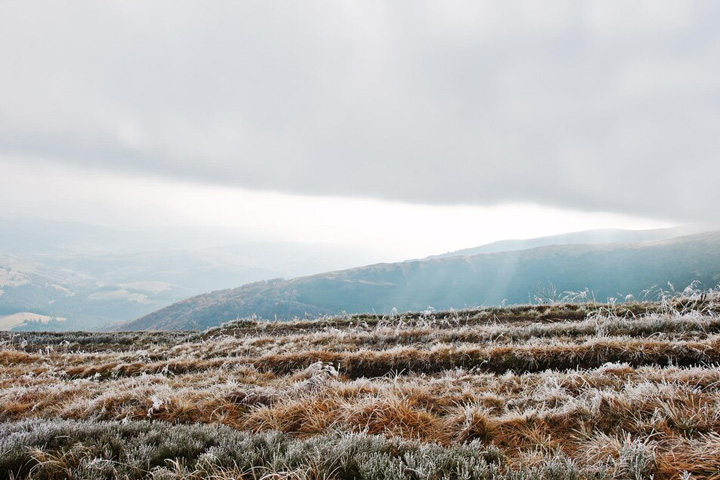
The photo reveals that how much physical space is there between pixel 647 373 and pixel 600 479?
3812 mm

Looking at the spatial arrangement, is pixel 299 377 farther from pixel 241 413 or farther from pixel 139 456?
pixel 139 456

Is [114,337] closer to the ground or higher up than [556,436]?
closer to the ground

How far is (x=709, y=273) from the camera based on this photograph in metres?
174

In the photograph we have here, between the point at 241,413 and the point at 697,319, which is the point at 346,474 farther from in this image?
the point at 697,319

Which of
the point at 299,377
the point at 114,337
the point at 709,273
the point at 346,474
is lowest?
the point at 709,273

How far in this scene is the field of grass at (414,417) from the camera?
12.7 feet

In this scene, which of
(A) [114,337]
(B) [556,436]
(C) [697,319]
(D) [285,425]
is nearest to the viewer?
(B) [556,436]

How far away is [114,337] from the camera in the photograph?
22.3 metres

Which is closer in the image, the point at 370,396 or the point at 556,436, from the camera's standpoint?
the point at 556,436

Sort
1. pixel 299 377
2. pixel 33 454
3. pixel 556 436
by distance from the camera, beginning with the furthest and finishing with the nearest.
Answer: pixel 299 377, pixel 556 436, pixel 33 454

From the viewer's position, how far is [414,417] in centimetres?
540

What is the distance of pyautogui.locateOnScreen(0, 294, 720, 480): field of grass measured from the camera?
→ 3857 mm

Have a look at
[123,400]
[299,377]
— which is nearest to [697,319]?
[299,377]

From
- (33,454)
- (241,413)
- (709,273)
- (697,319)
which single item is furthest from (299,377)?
(709,273)
